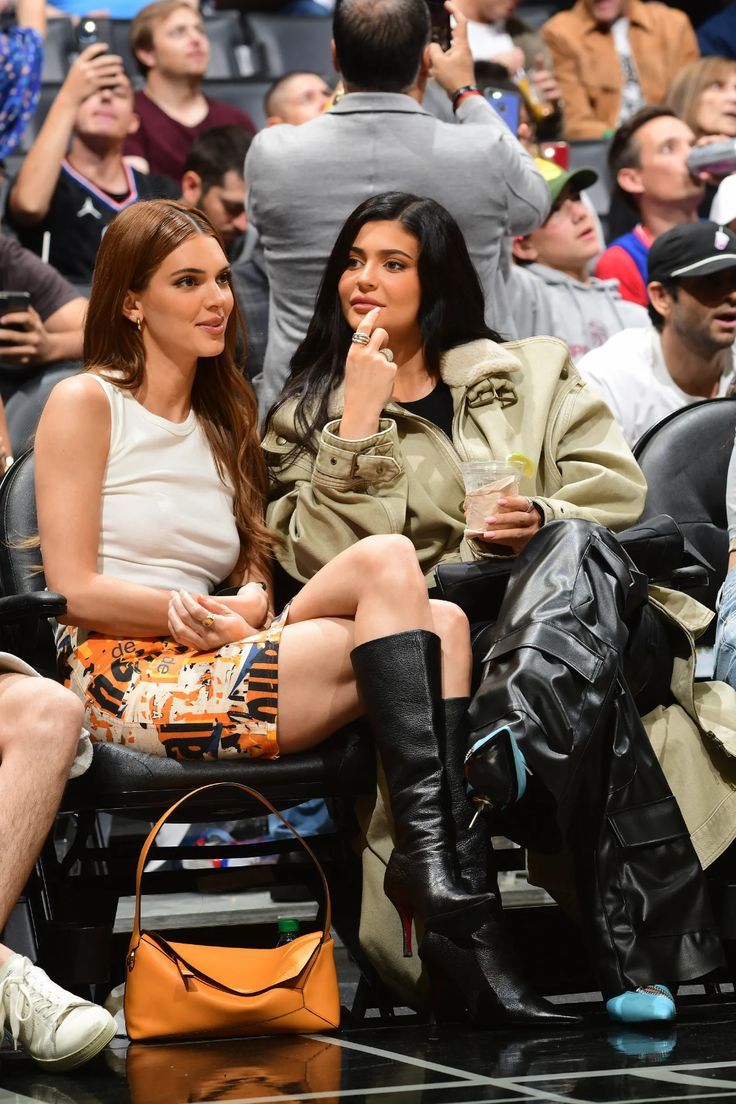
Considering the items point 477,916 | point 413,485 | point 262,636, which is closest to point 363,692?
point 262,636

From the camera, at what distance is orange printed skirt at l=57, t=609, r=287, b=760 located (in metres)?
2.62

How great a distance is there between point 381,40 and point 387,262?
74 cm

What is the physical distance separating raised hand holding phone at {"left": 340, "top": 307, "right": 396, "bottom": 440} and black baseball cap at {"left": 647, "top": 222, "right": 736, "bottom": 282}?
1.25 m

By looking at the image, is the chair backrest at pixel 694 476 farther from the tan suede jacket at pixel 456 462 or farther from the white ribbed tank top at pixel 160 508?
the white ribbed tank top at pixel 160 508

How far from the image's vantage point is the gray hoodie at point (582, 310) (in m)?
4.68

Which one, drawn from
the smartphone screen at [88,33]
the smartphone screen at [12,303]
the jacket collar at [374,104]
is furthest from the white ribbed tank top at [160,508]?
the smartphone screen at [88,33]

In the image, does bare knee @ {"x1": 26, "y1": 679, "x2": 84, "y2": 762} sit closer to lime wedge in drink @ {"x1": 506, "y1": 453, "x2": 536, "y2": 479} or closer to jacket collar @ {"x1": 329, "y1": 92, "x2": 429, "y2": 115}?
lime wedge in drink @ {"x1": 506, "y1": 453, "x2": 536, "y2": 479}

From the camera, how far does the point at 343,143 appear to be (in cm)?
357

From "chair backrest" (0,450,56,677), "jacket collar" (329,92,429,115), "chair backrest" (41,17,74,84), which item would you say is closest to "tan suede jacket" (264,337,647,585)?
"chair backrest" (0,450,56,677)

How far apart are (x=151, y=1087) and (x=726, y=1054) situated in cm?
79

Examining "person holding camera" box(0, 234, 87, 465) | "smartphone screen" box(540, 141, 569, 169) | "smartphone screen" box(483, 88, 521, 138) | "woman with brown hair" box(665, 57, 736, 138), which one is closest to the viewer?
"person holding camera" box(0, 234, 87, 465)

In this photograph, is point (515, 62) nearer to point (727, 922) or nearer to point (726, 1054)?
point (727, 922)

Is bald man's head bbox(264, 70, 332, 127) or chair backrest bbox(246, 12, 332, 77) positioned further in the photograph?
chair backrest bbox(246, 12, 332, 77)

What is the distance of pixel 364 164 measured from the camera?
11.7 feet
